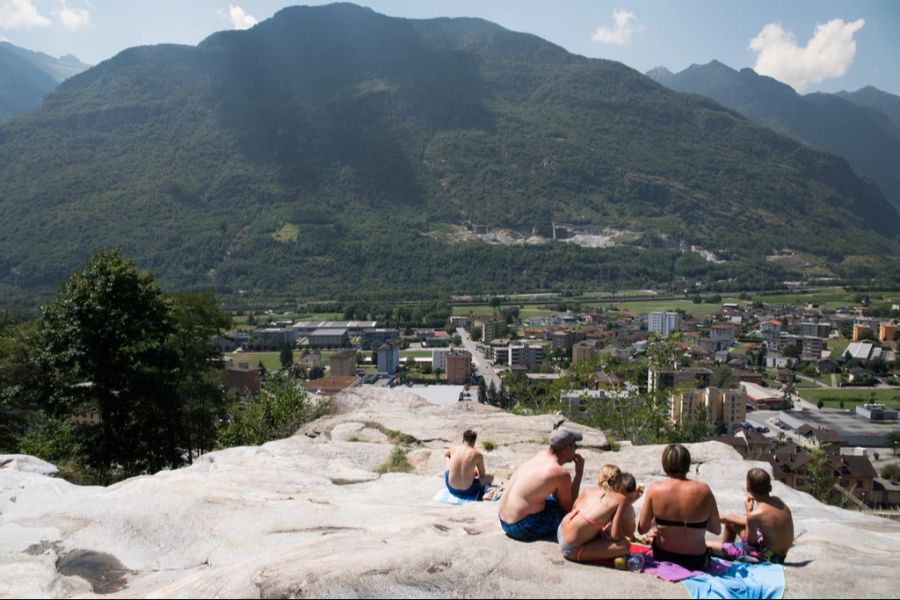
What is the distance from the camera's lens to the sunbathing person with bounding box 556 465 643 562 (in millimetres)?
4977

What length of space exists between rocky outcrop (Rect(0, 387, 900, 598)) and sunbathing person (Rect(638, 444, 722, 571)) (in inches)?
20.9

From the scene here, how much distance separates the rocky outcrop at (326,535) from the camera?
4504 mm

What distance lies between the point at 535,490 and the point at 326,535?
2.02 m

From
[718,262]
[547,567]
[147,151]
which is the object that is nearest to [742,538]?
[547,567]

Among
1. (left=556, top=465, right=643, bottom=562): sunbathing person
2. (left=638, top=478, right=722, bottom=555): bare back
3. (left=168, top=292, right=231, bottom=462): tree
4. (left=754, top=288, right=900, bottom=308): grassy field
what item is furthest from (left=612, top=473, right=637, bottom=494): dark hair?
(left=754, top=288, right=900, bottom=308): grassy field

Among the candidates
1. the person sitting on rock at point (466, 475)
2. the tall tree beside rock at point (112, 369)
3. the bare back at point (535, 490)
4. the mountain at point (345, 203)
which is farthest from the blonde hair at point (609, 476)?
the mountain at point (345, 203)

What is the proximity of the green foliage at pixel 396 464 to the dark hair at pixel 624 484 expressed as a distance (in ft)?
17.0

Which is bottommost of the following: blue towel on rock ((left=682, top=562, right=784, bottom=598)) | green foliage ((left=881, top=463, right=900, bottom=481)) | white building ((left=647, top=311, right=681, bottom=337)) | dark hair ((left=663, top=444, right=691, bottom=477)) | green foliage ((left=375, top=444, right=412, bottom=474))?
green foliage ((left=881, top=463, right=900, bottom=481))

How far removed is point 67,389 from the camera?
13875 mm

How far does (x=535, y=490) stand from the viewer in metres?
5.51

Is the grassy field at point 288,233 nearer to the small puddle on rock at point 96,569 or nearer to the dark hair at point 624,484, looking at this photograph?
the small puddle on rock at point 96,569

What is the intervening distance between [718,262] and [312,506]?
15569 cm

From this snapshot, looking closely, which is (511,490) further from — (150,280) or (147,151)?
(147,151)

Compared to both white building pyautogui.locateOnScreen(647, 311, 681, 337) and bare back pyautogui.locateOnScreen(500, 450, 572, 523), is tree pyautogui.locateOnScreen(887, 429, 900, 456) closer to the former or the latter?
white building pyautogui.locateOnScreen(647, 311, 681, 337)
